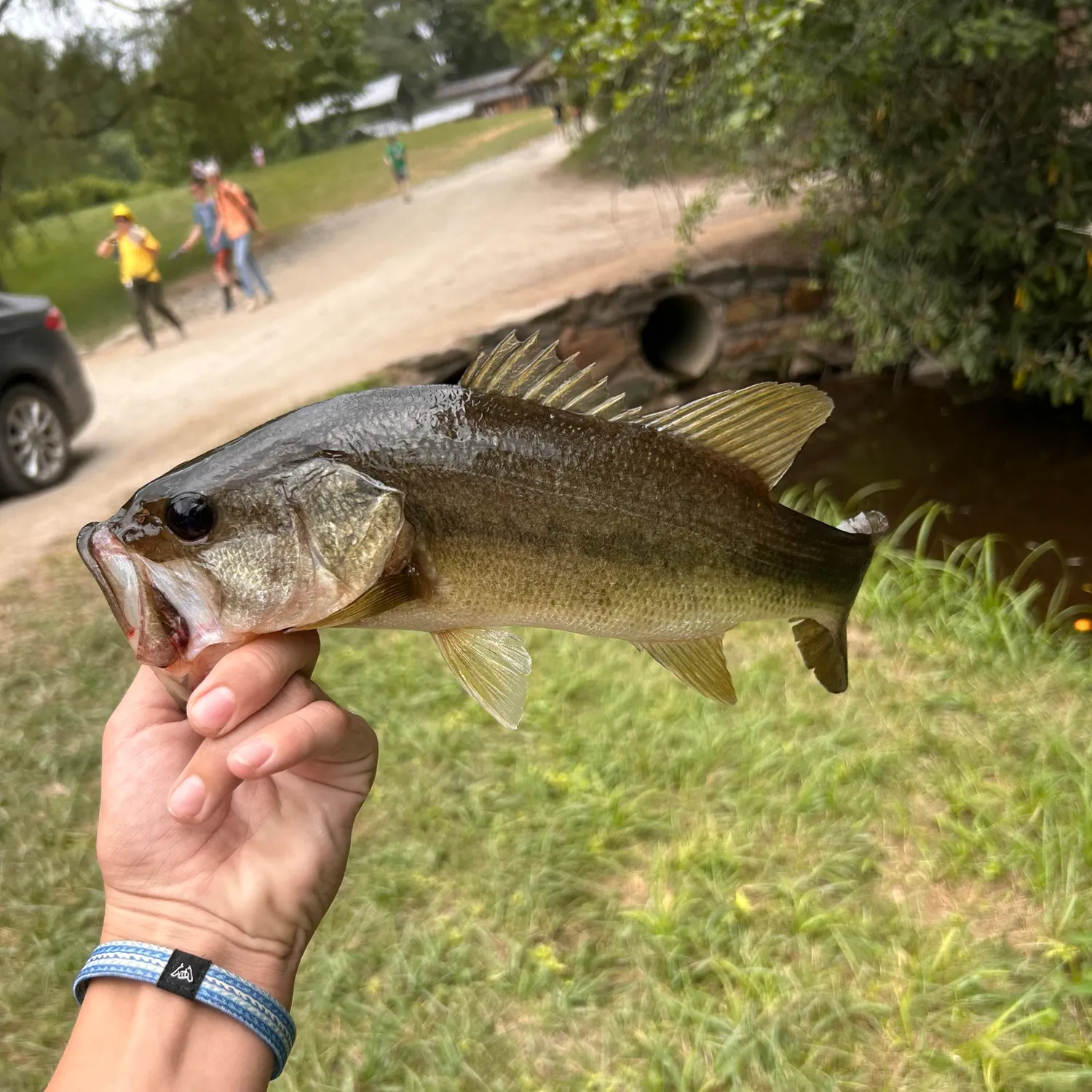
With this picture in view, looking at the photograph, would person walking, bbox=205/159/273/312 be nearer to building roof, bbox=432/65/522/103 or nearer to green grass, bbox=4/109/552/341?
green grass, bbox=4/109/552/341

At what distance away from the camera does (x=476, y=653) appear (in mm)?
1600

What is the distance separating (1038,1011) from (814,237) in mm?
9116

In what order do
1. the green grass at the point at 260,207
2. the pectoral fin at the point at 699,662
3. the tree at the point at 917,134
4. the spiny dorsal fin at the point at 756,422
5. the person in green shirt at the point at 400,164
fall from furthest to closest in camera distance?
1. the person in green shirt at the point at 400,164
2. the green grass at the point at 260,207
3. the tree at the point at 917,134
4. the pectoral fin at the point at 699,662
5. the spiny dorsal fin at the point at 756,422

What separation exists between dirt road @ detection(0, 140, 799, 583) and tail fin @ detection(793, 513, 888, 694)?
592 centimetres

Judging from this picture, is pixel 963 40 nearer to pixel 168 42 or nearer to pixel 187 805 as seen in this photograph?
pixel 187 805

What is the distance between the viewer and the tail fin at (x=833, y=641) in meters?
1.80

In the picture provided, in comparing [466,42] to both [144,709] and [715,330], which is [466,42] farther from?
[144,709]

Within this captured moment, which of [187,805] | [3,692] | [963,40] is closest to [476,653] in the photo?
[187,805]

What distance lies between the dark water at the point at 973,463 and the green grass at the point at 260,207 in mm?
13347

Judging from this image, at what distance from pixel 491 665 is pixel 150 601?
0.59 m

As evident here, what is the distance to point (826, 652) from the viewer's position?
1846 millimetres

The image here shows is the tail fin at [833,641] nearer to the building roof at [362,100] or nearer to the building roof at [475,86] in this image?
the building roof at [362,100]

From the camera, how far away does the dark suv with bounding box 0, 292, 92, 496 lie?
7547mm

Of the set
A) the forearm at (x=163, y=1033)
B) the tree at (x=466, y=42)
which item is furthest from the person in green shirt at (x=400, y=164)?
the tree at (x=466, y=42)
